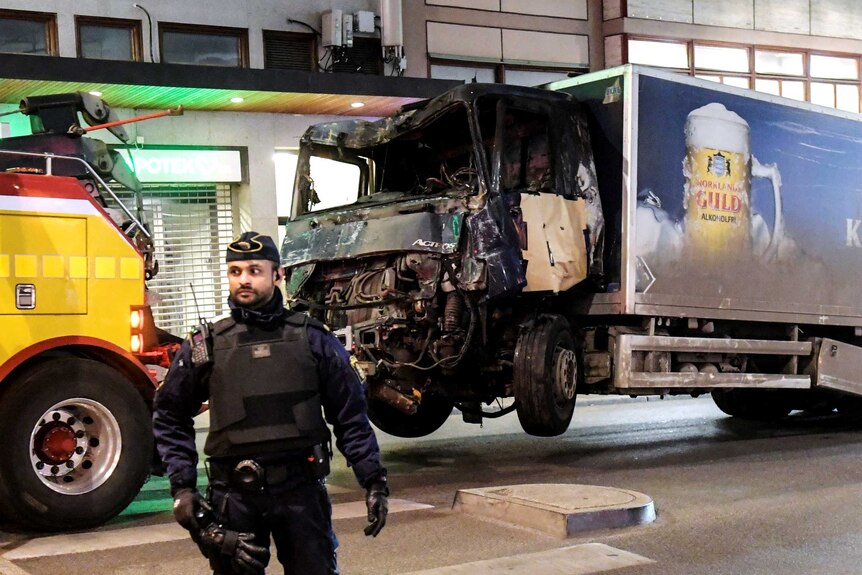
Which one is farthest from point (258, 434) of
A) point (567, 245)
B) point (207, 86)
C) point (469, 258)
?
point (207, 86)

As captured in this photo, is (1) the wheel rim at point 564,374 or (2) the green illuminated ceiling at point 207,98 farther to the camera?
(2) the green illuminated ceiling at point 207,98

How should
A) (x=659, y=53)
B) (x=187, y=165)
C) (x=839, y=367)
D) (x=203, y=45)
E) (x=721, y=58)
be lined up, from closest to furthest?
1. (x=839, y=367)
2. (x=187, y=165)
3. (x=203, y=45)
4. (x=659, y=53)
5. (x=721, y=58)

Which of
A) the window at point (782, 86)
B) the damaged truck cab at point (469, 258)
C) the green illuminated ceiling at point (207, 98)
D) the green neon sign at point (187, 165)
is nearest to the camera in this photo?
the damaged truck cab at point (469, 258)

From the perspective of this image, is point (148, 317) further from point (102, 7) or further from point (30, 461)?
point (102, 7)

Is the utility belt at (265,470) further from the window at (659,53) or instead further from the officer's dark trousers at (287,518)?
the window at (659,53)

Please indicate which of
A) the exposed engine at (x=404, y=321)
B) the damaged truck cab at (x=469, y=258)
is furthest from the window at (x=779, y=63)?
the exposed engine at (x=404, y=321)

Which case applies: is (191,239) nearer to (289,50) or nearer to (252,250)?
(289,50)

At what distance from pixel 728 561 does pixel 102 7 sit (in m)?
14.4

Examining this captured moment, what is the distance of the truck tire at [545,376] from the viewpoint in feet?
30.0

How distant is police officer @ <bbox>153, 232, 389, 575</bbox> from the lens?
4246 millimetres

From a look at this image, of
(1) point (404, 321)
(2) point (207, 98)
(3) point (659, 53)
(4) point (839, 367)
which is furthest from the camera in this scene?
(3) point (659, 53)

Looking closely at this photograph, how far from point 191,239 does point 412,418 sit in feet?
25.6

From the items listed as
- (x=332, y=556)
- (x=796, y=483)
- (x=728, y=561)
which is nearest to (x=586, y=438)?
(x=796, y=483)

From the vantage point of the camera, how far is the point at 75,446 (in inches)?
291
